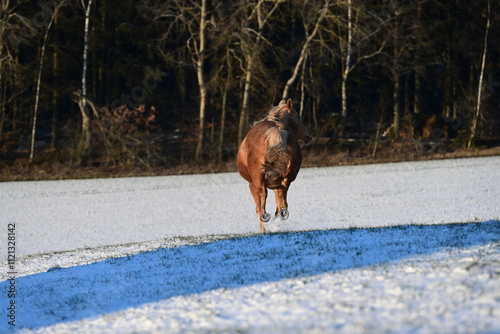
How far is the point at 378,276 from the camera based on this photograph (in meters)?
8.12

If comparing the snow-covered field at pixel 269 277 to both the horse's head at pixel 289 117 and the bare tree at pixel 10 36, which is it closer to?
the horse's head at pixel 289 117

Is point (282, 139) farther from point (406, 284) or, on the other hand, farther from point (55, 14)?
point (55, 14)

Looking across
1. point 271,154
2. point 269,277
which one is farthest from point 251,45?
point 269,277

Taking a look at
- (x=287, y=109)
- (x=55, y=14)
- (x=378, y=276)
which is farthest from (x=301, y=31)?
(x=378, y=276)

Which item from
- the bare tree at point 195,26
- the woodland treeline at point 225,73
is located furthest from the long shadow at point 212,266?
the bare tree at point 195,26

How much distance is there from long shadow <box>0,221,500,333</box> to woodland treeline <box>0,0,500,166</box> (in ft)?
74.8

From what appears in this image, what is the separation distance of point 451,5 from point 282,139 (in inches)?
1286

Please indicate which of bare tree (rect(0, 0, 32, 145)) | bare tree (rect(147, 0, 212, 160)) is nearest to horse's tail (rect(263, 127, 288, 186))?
bare tree (rect(147, 0, 212, 160))

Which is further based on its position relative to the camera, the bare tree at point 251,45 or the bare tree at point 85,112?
the bare tree at point 85,112

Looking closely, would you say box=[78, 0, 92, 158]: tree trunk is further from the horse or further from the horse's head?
the horse's head

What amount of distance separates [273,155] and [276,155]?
56mm

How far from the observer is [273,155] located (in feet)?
41.7

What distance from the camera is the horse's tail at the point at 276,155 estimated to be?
41.4 feet

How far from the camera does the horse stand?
→ 41.6 ft
